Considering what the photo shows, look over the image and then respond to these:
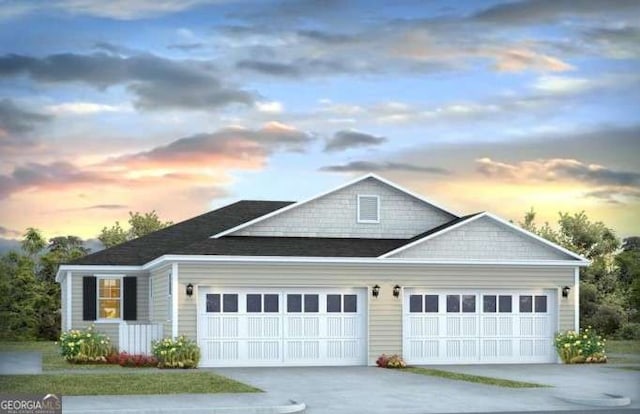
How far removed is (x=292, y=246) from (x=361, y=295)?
2.29m

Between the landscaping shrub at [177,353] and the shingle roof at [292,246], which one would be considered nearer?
the landscaping shrub at [177,353]

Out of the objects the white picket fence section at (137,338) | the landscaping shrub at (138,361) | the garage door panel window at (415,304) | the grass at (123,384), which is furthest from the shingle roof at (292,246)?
the grass at (123,384)

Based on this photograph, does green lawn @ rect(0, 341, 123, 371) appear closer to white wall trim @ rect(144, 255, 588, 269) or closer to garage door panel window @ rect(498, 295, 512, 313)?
white wall trim @ rect(144, 255, 588, 269)

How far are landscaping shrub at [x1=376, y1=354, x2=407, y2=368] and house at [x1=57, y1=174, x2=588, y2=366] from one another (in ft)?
1.04

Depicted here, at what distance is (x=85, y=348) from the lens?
102 ft

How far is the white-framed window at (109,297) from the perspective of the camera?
3603 cm

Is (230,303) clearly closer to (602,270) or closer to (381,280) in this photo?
(381,280)

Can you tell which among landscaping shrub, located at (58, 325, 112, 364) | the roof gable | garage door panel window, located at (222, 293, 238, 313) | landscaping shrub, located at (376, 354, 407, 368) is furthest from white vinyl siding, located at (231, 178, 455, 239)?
landscaping shrub, located at (58, 325, 112, 364)

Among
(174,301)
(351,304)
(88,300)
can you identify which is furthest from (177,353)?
(88,300)

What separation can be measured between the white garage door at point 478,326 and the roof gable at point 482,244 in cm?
97

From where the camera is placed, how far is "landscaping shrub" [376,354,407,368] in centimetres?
2969

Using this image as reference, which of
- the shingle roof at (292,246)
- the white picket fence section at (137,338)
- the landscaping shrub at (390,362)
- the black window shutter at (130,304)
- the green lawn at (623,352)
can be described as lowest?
the green lawn at (623,352)

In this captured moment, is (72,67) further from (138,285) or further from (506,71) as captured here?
(506,71)

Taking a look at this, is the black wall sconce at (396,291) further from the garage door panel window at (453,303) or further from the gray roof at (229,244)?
the garage door panel window at (453,303)
